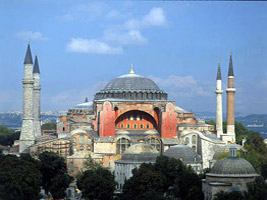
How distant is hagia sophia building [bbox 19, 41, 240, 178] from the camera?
66125 mm

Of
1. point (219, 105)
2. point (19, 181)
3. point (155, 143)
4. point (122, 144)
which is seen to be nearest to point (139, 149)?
point (122, 144)

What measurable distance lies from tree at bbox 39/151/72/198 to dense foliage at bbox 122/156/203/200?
17.1ft

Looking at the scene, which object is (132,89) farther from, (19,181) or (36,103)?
(19,181)

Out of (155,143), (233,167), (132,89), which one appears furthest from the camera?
(132,89)

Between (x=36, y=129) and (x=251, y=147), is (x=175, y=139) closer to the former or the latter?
(x=251, y=147)

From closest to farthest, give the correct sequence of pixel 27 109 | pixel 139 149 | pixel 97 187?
pixel 97 187 < pixel 139 149 < pixel 27 109

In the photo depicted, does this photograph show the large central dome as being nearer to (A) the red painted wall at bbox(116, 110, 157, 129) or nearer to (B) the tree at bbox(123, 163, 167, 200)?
(A) the red painted wall at bbox(116, 110, 157, 129)

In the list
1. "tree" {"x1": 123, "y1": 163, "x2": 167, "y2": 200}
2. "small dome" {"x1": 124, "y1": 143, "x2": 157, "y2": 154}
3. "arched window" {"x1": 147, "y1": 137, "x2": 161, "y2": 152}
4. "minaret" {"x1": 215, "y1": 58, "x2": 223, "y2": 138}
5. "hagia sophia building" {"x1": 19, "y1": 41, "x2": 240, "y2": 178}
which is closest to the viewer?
"tree" {"x1": 123, "y1": 163, "x2": 167, "y2": 200}

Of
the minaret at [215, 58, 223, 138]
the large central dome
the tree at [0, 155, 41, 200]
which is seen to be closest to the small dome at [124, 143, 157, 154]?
the tree at [0, 155, 41, 200]

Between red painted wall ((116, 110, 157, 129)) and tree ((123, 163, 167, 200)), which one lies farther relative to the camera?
red painted wall ((116, 110, 157, 129))

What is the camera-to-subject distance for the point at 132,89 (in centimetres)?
7269

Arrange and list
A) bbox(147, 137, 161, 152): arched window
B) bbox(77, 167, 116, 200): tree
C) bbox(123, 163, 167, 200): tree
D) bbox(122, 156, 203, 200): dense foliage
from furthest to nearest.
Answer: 1. bbox(147, 137, 161, 152): arched window
2. bbox(77, 167, 116, 200): tree
3. bbox(123, 163, 167, 200): tree
4. bbox(122, 156, 203, 200): dense foliage

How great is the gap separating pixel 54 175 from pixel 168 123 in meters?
16.2

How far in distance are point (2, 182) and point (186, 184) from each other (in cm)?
1147
